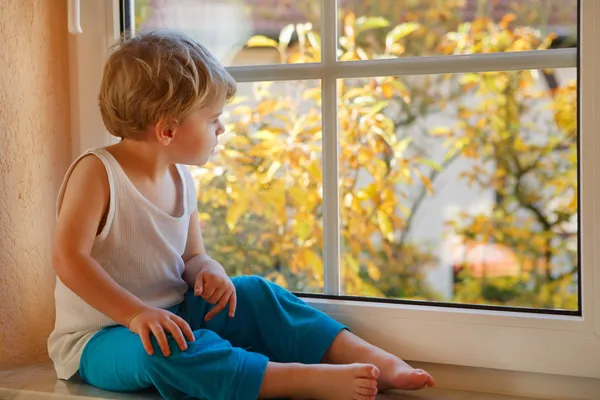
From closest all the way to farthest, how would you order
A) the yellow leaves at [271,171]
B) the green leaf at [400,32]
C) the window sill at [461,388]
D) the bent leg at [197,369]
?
the bent leg at [197,369] < the window sill at [461,388] < the green leaf at [400,32] < the yellow leaves at [271,171]

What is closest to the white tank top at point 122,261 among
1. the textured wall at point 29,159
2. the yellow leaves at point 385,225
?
the textured wall at point 29,159

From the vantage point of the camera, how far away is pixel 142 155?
116 cm

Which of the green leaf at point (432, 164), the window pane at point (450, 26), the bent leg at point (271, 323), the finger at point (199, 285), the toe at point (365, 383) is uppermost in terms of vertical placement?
the window pane at point (450, 26)

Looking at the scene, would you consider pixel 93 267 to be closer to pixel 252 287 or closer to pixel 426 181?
pixel 252 287

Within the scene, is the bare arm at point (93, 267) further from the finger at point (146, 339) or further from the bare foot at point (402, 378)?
the bare foot at point (402, 378)

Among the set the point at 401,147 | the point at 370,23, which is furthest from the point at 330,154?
the point at 370,23

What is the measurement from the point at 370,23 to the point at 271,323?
1.60 ft

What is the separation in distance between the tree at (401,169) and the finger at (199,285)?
0.17 m

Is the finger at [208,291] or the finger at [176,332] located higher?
the finger at [208,291]

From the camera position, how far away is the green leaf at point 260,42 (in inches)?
49.6

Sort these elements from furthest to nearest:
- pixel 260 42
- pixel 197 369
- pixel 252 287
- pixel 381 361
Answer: pixel 260 42, pixel 252 287, pixel 381 361, pixel 197 369

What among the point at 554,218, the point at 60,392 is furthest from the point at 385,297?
the point at 60,392

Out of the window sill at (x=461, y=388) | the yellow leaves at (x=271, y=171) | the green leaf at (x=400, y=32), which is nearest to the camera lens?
the window sill at (x=461, y=388)

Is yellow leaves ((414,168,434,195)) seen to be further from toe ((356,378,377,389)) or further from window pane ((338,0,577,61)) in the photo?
toe ((356,378,377,389))
